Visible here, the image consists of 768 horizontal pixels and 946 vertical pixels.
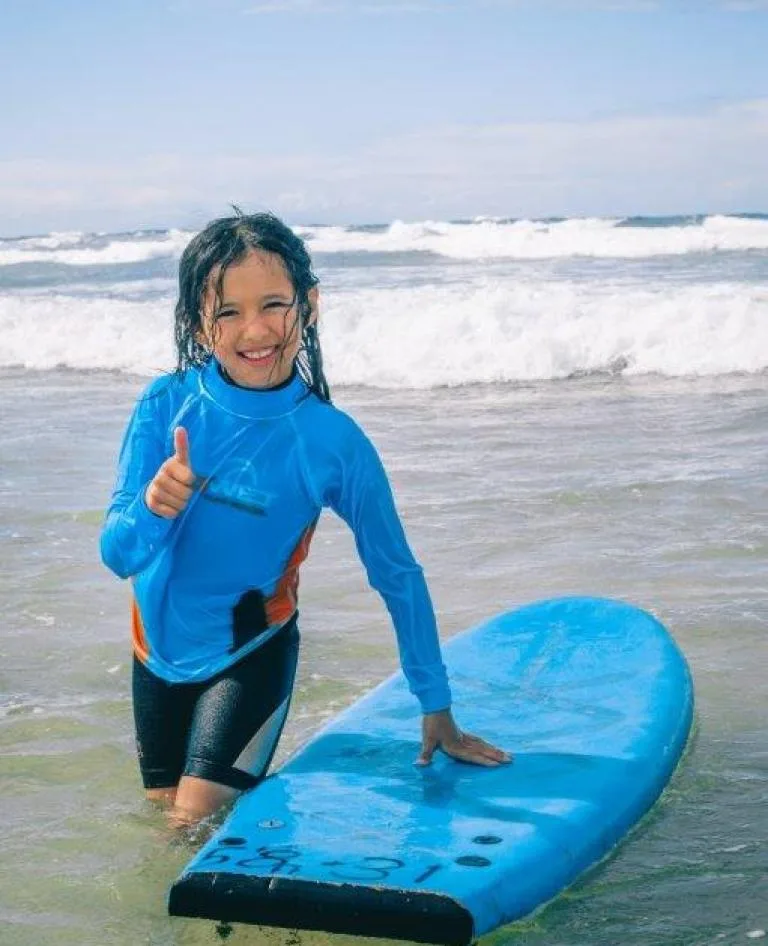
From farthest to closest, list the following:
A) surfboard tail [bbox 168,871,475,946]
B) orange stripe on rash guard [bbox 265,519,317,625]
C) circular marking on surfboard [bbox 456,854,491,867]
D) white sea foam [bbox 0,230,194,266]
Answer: white sea foam [bbox 0,230,194,266] → orange stripe on rash guard [bbox 265,519,317,625] → circular marking on surfboard [bbox 456,854,491,867] → surfboard tail [bbox 168,871,475,946]

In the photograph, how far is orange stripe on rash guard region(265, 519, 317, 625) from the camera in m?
2.83

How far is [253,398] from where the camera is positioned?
2725mm

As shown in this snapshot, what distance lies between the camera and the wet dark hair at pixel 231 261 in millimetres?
2609

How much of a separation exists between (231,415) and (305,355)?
Answer: 8.2 inches

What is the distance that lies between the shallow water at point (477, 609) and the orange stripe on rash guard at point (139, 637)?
1.37 feet

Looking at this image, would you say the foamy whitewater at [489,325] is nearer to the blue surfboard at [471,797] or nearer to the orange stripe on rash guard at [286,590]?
the blue surfboard at [471,797]

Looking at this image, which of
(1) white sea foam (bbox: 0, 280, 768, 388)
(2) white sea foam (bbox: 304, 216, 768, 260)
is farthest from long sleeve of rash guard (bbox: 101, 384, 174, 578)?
(2) white sea foam (bbox: 304, 216, 768, 260)

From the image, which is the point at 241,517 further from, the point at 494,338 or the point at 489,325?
the point at 489,325

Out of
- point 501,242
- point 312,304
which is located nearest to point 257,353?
point 312,304

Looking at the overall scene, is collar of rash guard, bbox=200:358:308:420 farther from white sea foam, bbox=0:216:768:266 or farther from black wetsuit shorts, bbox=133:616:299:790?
white sea foam, bbox=0:216:768:266

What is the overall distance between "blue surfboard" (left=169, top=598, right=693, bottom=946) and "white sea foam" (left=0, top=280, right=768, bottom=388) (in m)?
7.47

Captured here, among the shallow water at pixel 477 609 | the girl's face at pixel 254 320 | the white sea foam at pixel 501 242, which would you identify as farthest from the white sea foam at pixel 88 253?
the girl's face at pixel 254 320

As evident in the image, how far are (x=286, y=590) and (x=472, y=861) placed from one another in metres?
0.73

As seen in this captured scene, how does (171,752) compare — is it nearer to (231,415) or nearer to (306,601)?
(231,415)
